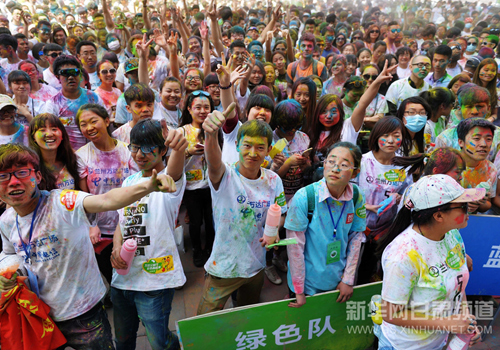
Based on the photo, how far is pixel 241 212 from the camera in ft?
8.13

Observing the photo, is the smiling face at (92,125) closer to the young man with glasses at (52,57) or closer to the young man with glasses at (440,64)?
the young man with glasses at (52,57)

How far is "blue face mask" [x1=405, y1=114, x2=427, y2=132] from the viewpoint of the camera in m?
3.58

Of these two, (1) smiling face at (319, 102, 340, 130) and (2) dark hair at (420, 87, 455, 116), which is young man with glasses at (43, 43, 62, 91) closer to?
(1) smiling face at (319, 102, 340, 130)

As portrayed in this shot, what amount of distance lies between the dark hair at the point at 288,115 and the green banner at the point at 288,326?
181 centimetres

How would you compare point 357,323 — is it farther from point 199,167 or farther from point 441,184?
point 199,167

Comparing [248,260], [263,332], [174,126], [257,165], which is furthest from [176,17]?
[263,332]

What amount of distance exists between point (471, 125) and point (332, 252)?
197cm

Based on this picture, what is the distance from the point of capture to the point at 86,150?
3182mm

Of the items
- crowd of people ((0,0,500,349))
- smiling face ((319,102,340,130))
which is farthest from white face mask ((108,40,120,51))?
smiling face ((319,102,340,130))

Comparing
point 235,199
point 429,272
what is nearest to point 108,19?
point 235,199

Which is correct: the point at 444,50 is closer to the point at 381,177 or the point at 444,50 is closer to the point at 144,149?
the point at 381,177

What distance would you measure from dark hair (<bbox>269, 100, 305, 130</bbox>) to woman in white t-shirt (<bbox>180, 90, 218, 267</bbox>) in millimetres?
798

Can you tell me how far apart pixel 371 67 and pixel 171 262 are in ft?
14.4

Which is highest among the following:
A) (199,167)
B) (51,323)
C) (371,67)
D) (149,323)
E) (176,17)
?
(176,17)
